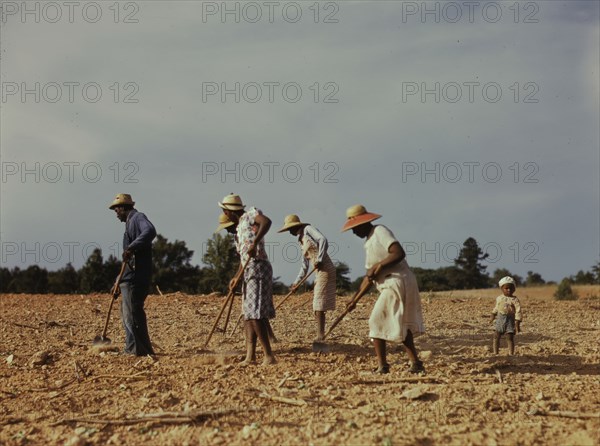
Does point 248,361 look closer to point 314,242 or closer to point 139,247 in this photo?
point 139,247

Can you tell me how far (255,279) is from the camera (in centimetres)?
812

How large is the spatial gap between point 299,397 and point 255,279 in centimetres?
217

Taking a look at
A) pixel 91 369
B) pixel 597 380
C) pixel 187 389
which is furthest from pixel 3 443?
pixel 597 380

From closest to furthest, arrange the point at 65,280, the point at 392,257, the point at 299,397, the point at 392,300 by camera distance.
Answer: the point at 299,397 < the point at 392,257 < the point at 392,300 < the point at 65,280

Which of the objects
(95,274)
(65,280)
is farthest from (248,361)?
(65,280)

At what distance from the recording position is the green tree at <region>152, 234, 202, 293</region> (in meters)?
36.5

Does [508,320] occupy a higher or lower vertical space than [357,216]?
lower

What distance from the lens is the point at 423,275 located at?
49.7m

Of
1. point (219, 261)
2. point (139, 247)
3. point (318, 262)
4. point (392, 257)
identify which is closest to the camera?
point (392, 257)

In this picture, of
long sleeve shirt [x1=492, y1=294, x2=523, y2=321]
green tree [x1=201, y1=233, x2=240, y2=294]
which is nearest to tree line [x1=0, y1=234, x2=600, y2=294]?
green tree [x1=201, y1=233, x2=240, y2=294]

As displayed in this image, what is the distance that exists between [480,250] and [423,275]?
7507 mm

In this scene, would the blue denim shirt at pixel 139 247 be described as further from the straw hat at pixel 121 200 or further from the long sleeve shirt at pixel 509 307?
the long sleeve shirt at pixel 509 307

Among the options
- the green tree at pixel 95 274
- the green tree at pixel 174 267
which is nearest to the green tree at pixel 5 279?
the green tree at pixel 95 274

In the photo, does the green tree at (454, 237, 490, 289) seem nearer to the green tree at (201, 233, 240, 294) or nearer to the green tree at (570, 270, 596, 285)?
the green tree at (570, 270, 596, 285)
